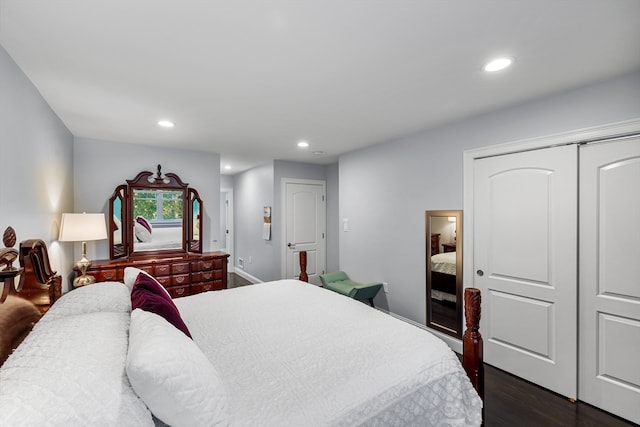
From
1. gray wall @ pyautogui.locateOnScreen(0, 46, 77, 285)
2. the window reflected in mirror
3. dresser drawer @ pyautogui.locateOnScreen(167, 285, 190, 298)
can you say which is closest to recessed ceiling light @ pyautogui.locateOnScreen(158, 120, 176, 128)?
gray wall @ pyautogui.locateOnScreen(0, 46, 77, 285)

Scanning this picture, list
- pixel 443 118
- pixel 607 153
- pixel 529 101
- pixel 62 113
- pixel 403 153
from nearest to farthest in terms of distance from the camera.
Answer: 1. pixel 607 153
2. pixel 529 101
3. pixel 62 113
4. pixel 443 118
5. pixel 403 153

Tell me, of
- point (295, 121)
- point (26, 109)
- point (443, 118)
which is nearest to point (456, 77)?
point (443, 118)

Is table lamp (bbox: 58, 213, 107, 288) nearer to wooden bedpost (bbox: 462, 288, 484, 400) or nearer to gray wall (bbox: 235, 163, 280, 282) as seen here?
gray wall (bbox: 235, 163, 280, 282)

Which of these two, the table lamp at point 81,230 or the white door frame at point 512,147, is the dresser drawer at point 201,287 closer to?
the table lamp at point 81,230

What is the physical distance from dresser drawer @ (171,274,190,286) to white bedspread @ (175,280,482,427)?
195cm

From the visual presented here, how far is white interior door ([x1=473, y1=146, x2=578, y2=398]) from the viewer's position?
2273 millimetres

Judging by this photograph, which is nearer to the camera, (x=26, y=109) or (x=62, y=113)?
(x=26, y=109)

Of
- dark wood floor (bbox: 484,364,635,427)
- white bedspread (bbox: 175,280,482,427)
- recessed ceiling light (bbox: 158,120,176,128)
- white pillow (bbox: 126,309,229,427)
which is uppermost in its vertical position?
recessed ceiling light (bbox: 158,120,176,128)

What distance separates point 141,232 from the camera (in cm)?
388

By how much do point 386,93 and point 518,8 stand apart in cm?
103

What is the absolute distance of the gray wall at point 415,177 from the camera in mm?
2170

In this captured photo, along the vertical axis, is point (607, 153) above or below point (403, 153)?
below

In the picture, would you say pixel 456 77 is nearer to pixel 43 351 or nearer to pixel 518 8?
pixel 518 8

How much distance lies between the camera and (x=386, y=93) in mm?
2287
